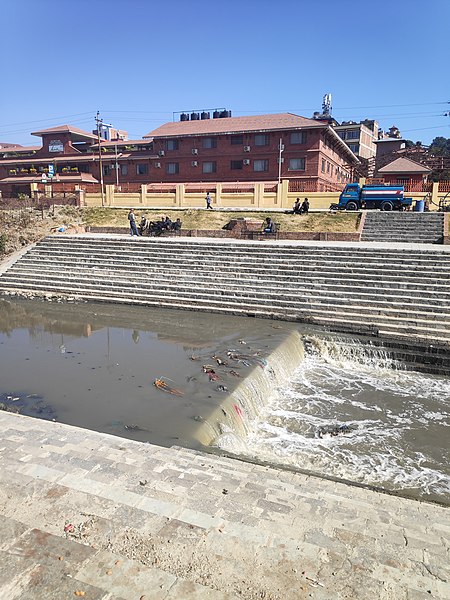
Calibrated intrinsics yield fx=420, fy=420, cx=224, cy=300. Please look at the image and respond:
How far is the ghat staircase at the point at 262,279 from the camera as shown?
41.7 feet

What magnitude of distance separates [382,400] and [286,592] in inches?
260

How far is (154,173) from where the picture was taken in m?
39.3

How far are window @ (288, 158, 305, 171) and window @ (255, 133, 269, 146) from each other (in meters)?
2.72

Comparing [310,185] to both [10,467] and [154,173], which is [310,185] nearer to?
[154,173]

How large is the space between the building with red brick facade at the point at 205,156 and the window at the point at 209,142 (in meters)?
0.08

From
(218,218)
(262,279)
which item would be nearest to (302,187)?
(218,218)

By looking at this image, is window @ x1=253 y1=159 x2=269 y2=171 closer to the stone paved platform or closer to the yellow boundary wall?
the yellow boundary wall

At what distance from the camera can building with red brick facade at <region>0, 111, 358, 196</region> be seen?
114 feet

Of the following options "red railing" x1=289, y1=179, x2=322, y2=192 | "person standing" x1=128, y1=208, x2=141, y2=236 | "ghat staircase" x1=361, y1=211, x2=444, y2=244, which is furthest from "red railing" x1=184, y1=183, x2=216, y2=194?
"ghat staircase" x1=361, y1=211, x2=444, y2=244

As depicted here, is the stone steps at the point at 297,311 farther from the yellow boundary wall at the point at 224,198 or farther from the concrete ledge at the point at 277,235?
the yellow boundary wall at the point at 224,198

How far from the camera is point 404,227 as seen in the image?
21.0 meters

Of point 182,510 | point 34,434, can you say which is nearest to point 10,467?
point 34,434

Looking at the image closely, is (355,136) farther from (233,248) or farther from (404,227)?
(233,248)

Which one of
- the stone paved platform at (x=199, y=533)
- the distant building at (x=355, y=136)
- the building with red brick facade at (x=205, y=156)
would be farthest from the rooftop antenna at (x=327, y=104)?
the stone paved platform at (x=199, y=533)
